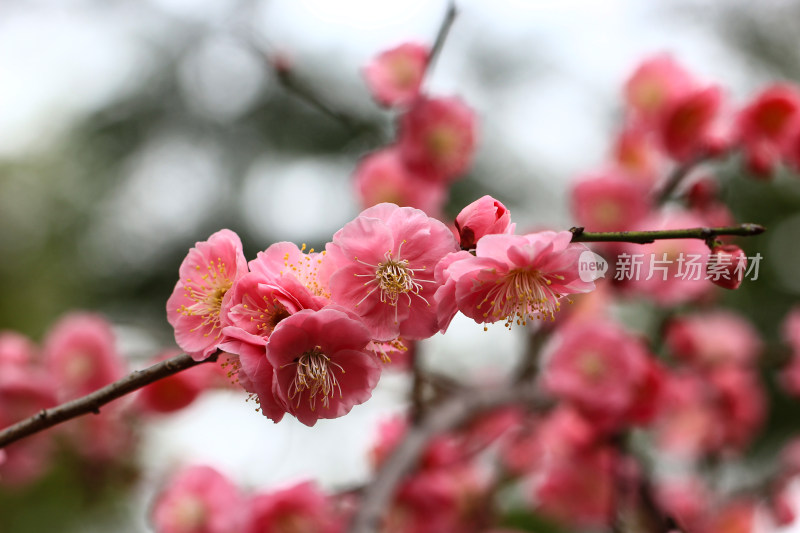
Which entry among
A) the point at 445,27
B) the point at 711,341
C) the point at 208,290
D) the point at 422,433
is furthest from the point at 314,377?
the point at 711,341

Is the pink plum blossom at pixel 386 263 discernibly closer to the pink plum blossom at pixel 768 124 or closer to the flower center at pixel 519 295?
the flower center at pixel 519 295

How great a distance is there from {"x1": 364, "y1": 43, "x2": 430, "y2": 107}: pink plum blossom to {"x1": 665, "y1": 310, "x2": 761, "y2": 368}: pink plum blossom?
30.9 inches

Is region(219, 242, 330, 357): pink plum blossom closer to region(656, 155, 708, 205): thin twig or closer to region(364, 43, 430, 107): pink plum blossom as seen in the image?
region(364, 43, 430, 107): pink plum blossom

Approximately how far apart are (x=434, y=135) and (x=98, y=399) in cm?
98

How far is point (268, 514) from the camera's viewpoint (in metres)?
Result: 1.01

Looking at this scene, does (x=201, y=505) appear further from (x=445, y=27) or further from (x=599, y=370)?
(x=445, y=27)

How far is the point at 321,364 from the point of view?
47 centimetres

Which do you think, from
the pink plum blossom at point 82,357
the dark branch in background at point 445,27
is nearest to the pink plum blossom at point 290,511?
the pink plum blossom at point 82,357

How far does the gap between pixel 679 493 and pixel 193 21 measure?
341cm

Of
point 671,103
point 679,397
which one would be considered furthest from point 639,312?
point 671,103

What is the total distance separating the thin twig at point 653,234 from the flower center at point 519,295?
45 mm

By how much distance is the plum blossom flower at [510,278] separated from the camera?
0.45 meters

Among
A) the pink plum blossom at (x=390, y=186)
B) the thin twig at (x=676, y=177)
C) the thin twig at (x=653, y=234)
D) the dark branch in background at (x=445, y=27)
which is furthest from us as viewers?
the pink plum blossom at (x=390, y=186)

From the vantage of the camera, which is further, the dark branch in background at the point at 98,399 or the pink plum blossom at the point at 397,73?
the pink plum blossom at the point at 397,73
